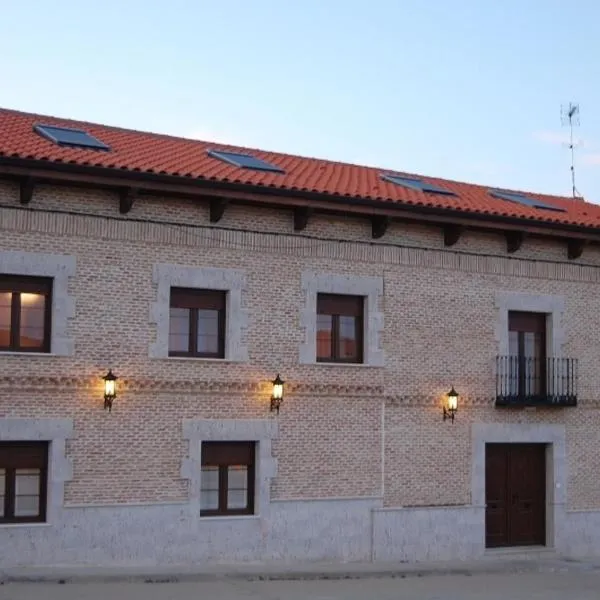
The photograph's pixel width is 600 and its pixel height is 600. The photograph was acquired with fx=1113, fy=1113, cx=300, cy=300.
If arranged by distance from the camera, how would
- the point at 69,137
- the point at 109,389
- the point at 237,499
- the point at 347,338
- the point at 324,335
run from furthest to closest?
the point at 347,338 → the point at 324,335 → the point at 69,137 → the point at 237,499 → the point at 109,389

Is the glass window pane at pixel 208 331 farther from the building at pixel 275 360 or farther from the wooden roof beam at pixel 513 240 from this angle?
the wooden roof beam at pixel 513 240


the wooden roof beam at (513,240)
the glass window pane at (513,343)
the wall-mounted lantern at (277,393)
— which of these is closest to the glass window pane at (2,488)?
the wall-mounted lantern at (277,393)

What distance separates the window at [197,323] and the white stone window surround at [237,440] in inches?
46.6

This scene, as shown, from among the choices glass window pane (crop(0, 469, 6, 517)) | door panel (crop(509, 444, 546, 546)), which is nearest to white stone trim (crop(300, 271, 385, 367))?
door panel (crop(509, 444, 546, 546))

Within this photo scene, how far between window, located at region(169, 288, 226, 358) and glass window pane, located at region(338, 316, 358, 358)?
233cm

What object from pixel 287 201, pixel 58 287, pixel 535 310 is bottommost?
pixel 58 287

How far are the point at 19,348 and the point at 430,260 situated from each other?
307 inches

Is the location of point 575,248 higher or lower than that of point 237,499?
higher

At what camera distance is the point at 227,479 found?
61.4 ft

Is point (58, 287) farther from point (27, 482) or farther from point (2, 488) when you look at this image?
point (2, 488)

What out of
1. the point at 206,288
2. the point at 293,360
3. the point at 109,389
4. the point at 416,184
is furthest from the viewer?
the point at 416,184

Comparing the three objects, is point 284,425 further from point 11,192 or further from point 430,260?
point 11,192

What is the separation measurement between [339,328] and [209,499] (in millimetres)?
3884

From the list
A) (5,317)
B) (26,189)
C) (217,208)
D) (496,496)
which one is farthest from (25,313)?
(496,496)
